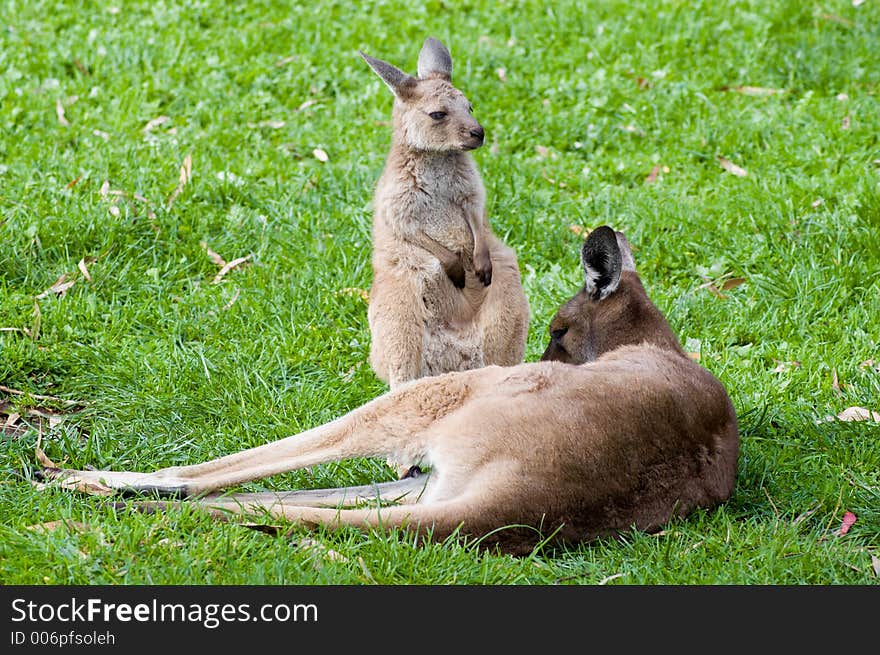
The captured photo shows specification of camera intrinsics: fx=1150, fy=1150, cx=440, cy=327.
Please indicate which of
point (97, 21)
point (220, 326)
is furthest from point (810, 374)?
point (97, 21)

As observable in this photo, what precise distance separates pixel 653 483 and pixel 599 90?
15.4ft

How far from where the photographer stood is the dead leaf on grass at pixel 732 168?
7.18 m

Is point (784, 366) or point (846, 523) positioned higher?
point (784, 366)

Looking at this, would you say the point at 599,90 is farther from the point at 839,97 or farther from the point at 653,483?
the point at 653,483

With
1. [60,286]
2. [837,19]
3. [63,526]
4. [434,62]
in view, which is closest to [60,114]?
[60,286]

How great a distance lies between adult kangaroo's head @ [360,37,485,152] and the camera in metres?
4.94

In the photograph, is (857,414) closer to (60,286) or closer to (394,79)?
(394,79)

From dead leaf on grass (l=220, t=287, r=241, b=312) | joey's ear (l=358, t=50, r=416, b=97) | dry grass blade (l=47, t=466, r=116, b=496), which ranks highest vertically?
joey's ear (l=358, t=50, r=416, b=97)

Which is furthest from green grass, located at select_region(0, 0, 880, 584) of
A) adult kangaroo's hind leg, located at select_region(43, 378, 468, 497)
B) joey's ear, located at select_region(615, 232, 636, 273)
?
joey's ear, located at select_region(615, 232, 636, 273)

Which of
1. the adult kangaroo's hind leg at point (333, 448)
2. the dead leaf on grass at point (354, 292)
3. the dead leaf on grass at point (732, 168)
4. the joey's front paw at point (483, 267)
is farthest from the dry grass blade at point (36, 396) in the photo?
the dead leaf on grass at point (732, 168)

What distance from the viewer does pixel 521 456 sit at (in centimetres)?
365

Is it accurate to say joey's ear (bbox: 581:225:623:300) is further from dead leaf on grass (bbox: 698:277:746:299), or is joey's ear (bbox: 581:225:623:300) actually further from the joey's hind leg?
dead leaf on grass (bbox: 698:277:746:299)

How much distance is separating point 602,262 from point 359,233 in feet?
7.37

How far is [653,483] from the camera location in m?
3.78
